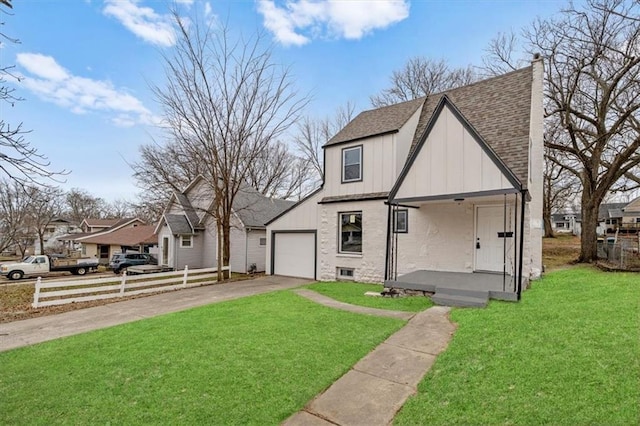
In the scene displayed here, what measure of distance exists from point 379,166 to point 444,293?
5744mm

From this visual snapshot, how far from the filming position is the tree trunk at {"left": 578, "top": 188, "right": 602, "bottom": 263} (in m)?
15.0

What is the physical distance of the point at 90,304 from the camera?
34.2 ft

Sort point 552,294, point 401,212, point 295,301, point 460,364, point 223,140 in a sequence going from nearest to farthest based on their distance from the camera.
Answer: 1. point 460,364
2. point 552,294
3. point 295,301
4. point 401,212
5. point 223,140

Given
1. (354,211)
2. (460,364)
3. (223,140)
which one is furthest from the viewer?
(223,140)

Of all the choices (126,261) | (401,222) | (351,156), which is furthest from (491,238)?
(126,261)

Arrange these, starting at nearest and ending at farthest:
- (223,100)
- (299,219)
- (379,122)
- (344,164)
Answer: (379,122), (344,164), (223,100), (299,219)

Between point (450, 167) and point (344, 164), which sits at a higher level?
point (344, 164)

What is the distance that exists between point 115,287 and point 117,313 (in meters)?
3.10

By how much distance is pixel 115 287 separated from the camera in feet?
37.7

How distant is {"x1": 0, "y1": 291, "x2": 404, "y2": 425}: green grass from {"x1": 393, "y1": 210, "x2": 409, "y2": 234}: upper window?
498cm

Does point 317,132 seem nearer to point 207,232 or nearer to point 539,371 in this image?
point 207,232

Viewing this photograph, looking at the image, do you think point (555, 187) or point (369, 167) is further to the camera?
point (555, 187)

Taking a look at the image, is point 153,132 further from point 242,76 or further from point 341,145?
point 341,145

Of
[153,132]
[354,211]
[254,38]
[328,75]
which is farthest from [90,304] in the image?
[328,75]
